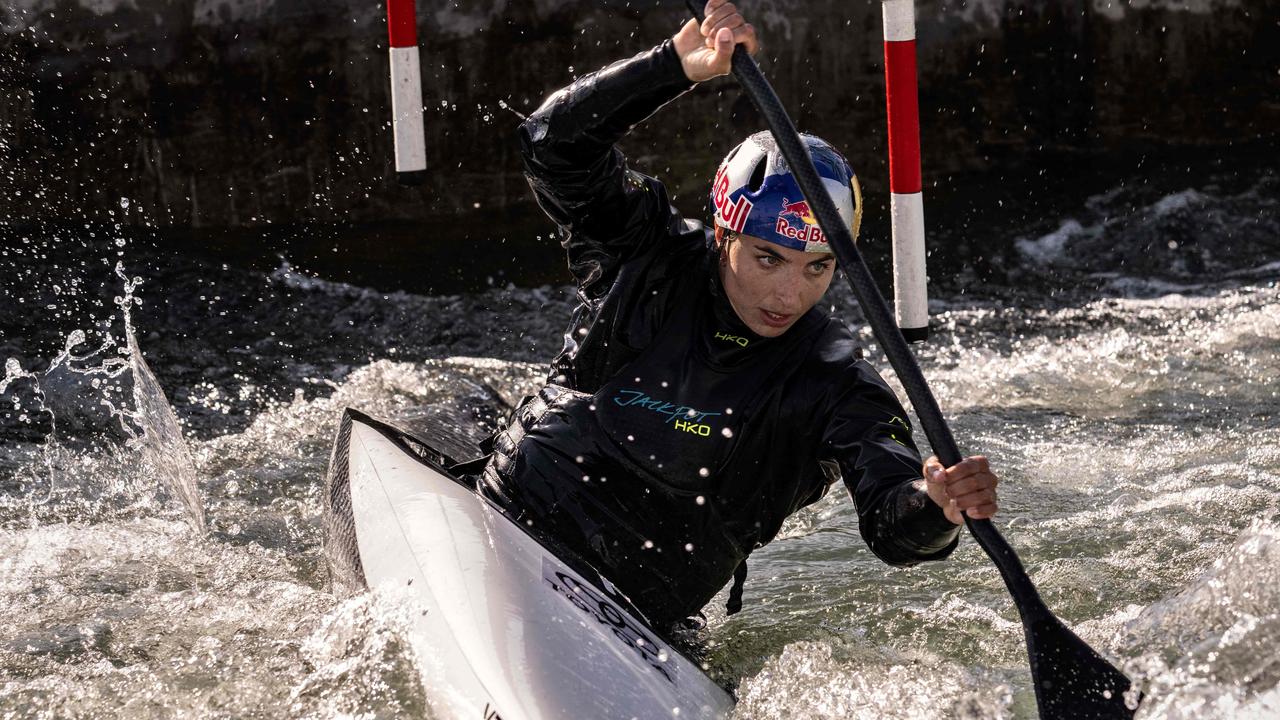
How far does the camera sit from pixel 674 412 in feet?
9.75

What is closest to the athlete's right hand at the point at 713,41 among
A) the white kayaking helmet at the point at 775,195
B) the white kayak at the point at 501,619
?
the white kayaking helmet at the point at 775,195

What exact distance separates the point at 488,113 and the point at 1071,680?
18.3 ft

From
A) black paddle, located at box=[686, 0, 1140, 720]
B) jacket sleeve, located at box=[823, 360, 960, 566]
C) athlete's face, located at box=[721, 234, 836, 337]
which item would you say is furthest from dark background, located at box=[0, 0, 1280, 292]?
black paddle, located at box=[686, 0, 1140, 720]

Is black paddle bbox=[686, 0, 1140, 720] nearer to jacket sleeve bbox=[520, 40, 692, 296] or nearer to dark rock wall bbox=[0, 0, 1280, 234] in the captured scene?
jacket sleeve bbox=[520, 40, 692, 296]

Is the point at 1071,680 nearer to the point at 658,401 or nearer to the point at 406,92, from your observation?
the point at 658,401

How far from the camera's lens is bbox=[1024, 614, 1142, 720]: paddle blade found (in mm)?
2660

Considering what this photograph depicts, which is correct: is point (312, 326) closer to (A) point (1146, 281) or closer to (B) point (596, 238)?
(B) point (596, 238)

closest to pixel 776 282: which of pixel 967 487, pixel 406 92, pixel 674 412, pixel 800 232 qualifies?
pixel 800 232

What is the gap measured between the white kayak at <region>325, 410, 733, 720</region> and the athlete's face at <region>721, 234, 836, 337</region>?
0.68 m

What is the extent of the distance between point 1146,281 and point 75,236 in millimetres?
5882

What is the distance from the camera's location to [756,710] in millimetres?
2861

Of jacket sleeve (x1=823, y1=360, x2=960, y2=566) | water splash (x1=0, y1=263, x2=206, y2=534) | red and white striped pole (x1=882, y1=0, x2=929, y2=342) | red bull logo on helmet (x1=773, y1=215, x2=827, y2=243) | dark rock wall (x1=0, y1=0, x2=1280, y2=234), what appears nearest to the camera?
jacket sleeve (x1=823, y1=360, x2=960, y2=566)

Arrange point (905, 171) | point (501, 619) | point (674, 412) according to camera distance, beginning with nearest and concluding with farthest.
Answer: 1. point (501, 619)
2. point (674, 412)
3. point (905, 171)

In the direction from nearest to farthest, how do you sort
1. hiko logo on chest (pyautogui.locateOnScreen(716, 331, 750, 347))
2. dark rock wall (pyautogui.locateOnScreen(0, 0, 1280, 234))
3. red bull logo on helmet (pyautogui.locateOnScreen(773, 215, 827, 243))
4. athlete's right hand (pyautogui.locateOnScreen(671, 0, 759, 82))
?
athlete's right hand (pyautogui.locateOnScreen(671, 0, 759, 82))
red bull logo on helmet (pyautogui.locateOnScreen(773, 215, 827, 243))
hiko logo on chest (pyautogui.locateOnScreen(716, 331, 750, 347))
dark rock wall (pyautogui.locateOnScreen(0, 0, 1280, 234))
